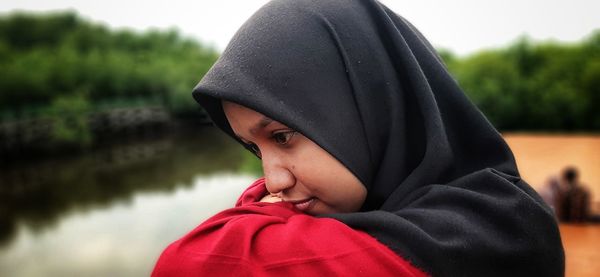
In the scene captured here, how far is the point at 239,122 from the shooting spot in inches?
36.6

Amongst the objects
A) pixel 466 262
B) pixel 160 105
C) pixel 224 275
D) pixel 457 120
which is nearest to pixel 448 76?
pixel 457 120

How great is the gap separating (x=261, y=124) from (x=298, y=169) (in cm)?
10

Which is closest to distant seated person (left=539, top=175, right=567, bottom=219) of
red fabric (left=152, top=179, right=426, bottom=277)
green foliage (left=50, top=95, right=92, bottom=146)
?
red fabric (left=152, top=179, right=426, bottom=277)

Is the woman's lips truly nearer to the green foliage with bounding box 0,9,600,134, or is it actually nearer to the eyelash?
the eyelash

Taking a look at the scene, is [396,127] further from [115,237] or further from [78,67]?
[78,67]

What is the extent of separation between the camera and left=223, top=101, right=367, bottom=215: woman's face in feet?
2.90

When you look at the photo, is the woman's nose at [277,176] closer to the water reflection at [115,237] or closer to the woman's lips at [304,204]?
the woman's lips at [304,204]

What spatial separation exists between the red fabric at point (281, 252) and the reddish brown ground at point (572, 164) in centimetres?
824

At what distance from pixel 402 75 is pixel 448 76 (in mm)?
104

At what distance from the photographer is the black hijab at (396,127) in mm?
798

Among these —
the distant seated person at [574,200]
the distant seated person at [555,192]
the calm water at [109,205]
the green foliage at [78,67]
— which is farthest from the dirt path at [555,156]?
the green foliage at [78,67]

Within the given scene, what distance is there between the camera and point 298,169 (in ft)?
2.91

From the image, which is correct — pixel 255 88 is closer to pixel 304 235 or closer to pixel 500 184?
pixel 304 235

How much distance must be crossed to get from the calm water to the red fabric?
12.6m
